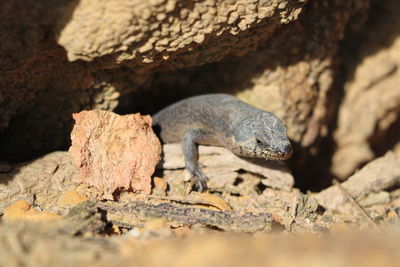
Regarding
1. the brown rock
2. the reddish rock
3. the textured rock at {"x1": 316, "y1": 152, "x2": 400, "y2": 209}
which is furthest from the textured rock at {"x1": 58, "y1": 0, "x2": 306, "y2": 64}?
the textured rock at {"x1": 316, "y1": 152, "x2": 400, "y2": 209}

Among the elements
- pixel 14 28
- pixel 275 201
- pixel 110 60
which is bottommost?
pixel 275 201

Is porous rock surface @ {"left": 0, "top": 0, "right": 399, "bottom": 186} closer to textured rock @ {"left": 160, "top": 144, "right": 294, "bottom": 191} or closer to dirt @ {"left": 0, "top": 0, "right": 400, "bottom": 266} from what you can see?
dirt @ {"left": 0, "top": 0, "right": 400, "bottom": 266}

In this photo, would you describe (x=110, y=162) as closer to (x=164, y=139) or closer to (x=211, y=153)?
(x=211, y=153)

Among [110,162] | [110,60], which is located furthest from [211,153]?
[110,60]

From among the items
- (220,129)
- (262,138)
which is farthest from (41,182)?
(262,138)

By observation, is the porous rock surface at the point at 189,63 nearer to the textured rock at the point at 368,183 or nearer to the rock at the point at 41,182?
the rock at the point at 41,182

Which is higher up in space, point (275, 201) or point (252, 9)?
point (252, 9)
